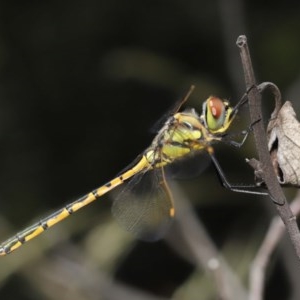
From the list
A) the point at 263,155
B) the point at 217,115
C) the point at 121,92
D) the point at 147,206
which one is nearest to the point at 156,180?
the point at 147,206

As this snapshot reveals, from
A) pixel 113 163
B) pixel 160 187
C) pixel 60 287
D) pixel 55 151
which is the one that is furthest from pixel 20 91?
pixel 160 187

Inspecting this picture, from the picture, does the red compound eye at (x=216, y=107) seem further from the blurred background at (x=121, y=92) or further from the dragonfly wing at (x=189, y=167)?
the blurred background at (x=121, y=92)

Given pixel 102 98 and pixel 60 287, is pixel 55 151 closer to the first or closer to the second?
pixel 102 98

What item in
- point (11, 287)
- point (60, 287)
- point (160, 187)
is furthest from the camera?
point (11, 287)

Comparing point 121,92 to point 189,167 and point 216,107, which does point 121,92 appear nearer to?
point 189,167

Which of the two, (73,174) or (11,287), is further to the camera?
(73,174)

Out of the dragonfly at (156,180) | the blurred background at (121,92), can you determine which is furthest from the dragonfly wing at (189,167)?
the blurred background at (121,92)

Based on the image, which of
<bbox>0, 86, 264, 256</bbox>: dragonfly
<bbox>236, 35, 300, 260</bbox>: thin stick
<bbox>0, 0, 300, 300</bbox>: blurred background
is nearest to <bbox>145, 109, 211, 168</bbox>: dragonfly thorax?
<bbox>0, 86, 264, 256</bbox>: dragonfly
